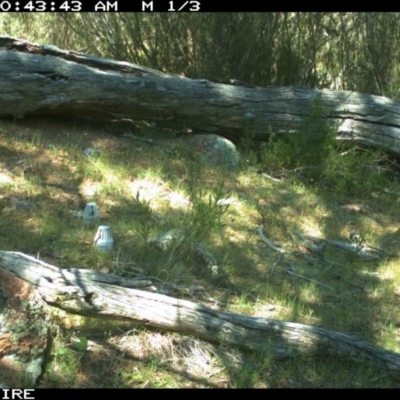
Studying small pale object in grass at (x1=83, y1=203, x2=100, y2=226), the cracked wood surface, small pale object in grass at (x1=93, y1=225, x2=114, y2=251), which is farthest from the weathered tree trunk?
the cracked wood surface

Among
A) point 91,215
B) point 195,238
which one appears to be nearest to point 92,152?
point 91,215

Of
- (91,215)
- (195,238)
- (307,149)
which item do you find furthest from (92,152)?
(307,149)

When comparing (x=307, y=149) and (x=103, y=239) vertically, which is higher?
(x=307, y=149)

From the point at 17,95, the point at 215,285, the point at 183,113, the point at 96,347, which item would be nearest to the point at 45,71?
the point at 17,95

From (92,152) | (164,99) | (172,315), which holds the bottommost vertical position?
(172,315)

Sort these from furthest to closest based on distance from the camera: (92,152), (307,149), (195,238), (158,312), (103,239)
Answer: (307,149) < (92,152) < (195,238) < (103,239) < (158,312)

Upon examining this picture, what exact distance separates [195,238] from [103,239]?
0.69 m

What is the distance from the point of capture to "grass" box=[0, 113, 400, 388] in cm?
384

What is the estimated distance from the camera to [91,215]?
17.7 feet

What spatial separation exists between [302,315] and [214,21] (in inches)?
196

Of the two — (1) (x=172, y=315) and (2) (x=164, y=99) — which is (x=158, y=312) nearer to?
(1) (x=172, y=315)

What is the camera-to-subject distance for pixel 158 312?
3834 millimetres

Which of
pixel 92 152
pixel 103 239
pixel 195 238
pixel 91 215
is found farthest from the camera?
pixel 92 152

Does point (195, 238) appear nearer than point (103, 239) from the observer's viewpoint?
No
